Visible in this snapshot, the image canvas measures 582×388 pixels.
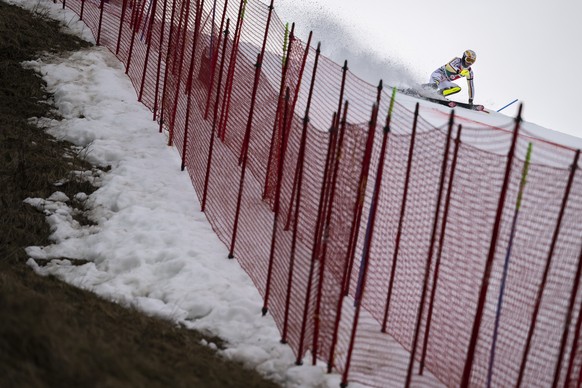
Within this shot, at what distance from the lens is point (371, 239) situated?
7.07 metres

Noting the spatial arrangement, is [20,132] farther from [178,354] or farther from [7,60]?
[178,354]

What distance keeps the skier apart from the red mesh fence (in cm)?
754

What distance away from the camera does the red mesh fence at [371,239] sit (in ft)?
20.4

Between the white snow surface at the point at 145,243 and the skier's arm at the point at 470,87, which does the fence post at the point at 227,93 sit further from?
the skier's arm at the point at 470,87

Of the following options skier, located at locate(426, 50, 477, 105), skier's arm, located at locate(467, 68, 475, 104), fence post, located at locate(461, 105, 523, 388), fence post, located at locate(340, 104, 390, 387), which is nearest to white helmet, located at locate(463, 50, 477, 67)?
skier, located at locate(426, 50, 477, 105)

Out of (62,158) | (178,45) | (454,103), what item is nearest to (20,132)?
(62,158)

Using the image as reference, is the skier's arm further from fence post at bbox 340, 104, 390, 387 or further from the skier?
fence post at bbox 340, 104, 390, 387

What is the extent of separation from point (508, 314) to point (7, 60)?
890 centimetres

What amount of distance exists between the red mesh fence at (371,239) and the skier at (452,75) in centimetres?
754

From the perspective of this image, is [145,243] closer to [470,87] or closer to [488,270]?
[488,270]

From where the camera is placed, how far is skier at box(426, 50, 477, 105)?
18859 mm

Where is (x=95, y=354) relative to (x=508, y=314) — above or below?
above

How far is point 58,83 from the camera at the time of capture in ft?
39.5

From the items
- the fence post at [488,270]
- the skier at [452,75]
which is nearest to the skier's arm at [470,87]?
the skier at [452,75]
